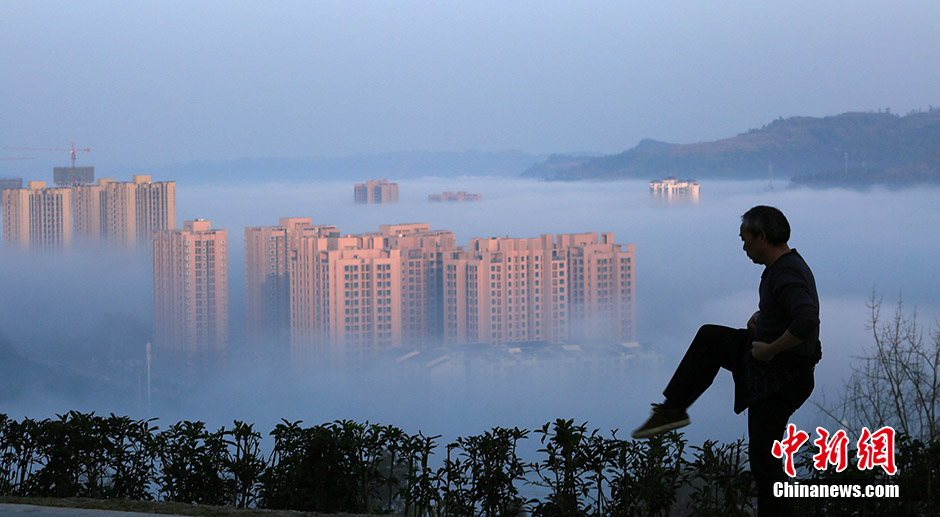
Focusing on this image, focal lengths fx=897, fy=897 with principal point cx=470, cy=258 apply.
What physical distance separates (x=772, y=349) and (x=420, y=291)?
198 feet

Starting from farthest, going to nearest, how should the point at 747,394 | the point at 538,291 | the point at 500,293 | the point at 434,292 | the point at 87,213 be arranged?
the point at 87,213
the point at 434,292
the point at 538,291
the point at 500,293
the point at 747,394

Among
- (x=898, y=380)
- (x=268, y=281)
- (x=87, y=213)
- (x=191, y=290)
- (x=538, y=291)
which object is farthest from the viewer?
(x=87, y=213)

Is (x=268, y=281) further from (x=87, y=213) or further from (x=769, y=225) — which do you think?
(x=769, y=225)

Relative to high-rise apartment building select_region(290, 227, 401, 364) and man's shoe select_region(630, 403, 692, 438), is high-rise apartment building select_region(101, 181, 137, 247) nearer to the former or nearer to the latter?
high-rise apartment building select_region(290, 227, 401, 364)

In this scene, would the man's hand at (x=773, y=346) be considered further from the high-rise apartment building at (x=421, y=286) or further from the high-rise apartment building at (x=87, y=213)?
the high-rise apartment building at (x=87, y=213)

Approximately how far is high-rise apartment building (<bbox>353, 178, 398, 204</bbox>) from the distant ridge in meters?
21.5

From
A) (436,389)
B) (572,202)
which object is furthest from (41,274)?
(572,202)

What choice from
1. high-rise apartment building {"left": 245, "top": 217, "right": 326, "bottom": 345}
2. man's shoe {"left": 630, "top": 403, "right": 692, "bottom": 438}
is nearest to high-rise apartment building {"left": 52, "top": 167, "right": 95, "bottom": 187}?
high-rise apartment building {"left": 245, "top": 217, "right": 326, "bottom": 345}

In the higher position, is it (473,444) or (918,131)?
(918,131)

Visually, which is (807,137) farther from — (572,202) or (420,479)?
(420,479)

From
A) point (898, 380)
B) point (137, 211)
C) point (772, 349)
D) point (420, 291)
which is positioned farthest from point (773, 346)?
point (137, 211)

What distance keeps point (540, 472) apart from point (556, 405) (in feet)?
195

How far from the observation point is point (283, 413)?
6675 cm

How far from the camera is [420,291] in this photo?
62.2m
